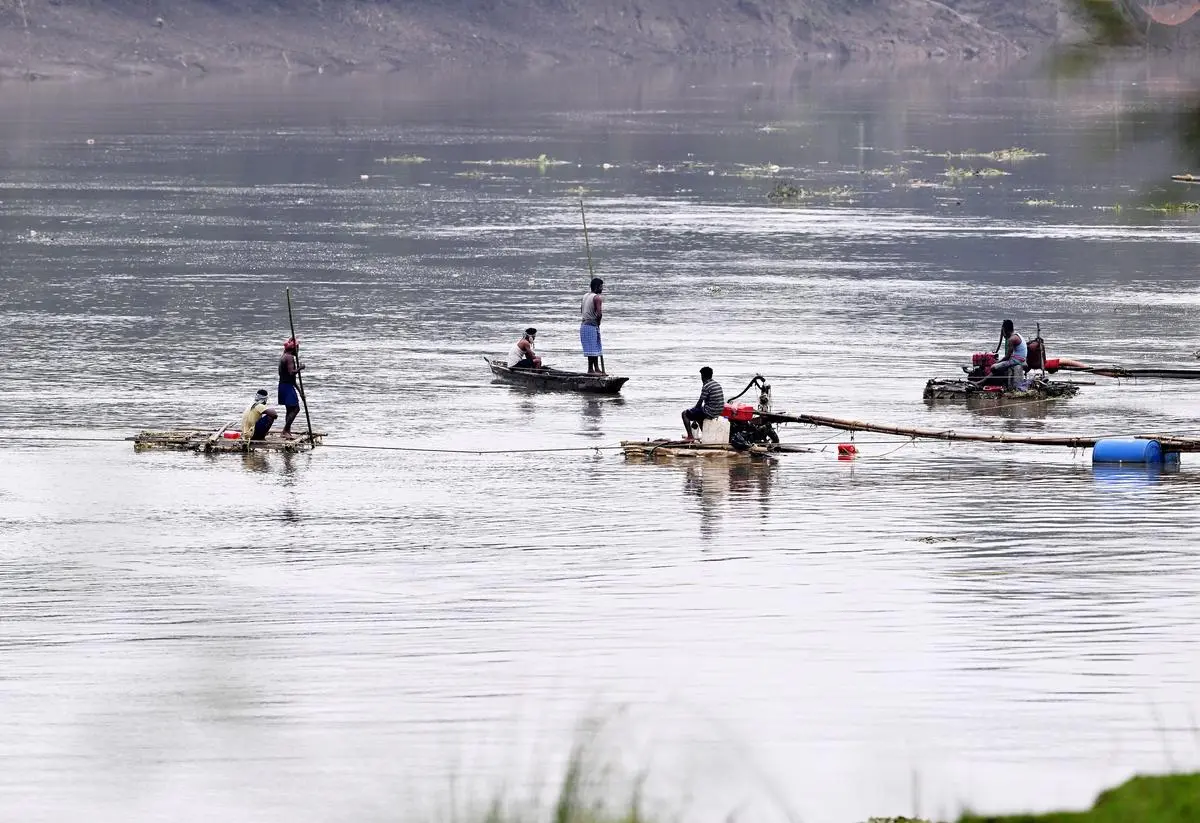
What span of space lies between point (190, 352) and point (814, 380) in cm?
1558

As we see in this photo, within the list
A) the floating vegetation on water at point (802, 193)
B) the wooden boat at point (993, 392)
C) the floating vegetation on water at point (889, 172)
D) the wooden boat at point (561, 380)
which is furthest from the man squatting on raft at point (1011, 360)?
the floating vegetation on water at point (889, 172)

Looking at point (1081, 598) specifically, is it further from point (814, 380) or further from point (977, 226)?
point (977, 226)

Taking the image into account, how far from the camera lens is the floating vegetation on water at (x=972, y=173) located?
361 ft

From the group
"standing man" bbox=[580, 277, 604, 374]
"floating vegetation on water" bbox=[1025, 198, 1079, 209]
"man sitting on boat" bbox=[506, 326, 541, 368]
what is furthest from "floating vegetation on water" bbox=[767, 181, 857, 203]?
"standing man" bbox=[580, 277, 604, 374]

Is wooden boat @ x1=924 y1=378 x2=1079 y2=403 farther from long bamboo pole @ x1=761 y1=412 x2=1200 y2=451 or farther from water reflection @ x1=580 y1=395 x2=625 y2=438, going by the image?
water reflection @ x1=580 y1=395 x2=625 y2=438

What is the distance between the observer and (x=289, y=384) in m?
34.5

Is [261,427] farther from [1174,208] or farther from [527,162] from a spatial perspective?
[527,162]

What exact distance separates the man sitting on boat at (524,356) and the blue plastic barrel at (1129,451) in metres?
13.6

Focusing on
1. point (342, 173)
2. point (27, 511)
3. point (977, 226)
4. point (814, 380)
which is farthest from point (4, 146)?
point (27, 511)

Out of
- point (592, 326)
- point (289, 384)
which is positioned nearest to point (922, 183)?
point (592, 326)

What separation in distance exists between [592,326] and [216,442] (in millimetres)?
9816

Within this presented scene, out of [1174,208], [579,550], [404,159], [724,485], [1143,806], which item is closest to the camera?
[1143,806]

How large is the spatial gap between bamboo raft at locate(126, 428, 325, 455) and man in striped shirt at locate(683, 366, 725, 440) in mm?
6744

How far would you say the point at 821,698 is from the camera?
1914 cm
